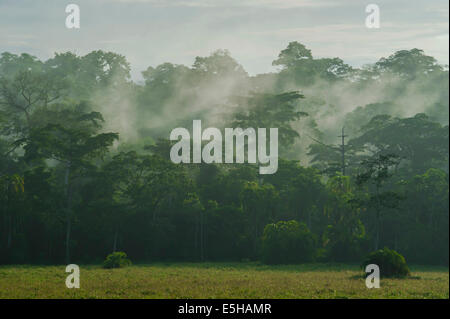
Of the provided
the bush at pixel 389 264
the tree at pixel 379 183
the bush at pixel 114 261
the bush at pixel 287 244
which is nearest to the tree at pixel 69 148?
the bush at pixel 114 261

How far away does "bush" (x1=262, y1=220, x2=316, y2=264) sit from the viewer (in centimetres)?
4269

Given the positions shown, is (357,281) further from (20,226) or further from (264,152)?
(264,152)

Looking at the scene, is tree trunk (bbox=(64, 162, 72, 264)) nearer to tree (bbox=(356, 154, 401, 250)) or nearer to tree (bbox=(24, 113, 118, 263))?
tree (bbox=(24, 113, 118, 263))

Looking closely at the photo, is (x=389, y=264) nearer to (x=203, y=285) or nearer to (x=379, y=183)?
(x=379, y=183)

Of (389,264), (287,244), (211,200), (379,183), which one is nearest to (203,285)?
(389,264)

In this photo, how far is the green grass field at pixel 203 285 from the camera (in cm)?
2280

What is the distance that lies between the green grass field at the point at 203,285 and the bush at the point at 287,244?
6701mm

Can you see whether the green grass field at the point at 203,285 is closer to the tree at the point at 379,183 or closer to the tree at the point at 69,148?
the tree at the point at 379,183

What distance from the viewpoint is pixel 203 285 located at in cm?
2617

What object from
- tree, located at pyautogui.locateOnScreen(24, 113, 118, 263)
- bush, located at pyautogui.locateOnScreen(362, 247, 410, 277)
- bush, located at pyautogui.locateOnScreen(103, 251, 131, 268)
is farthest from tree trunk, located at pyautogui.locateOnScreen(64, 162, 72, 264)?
bush, located at pyautogui.locateOnScreen(362, 247, 410, 277)

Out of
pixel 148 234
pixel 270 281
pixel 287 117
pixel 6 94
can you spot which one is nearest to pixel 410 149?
pixel 287 117

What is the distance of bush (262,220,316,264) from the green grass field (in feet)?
22.0

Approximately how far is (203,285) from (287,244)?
17.9 m

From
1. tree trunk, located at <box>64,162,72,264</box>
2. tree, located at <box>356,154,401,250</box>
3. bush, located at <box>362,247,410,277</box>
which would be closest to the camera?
bush, located at <box>362,247,410,277</box>
